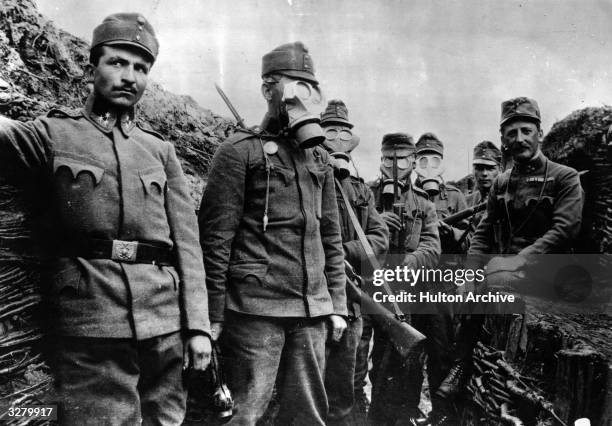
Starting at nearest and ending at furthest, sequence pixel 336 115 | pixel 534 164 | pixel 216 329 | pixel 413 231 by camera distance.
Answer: pixel 216 329 → pixel 534 164 → pixel 336 115 → pixel 413 231

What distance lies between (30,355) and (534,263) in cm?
318

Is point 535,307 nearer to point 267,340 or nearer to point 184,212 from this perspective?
point 267,340

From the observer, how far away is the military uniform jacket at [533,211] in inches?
152

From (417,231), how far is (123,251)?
138 inches

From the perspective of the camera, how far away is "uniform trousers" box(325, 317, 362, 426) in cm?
326

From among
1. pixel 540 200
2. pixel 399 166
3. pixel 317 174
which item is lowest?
pixel 317 174

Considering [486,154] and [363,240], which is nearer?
[363,240]

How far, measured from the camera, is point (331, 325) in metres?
2.98

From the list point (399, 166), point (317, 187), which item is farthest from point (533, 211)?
point (317, 187)

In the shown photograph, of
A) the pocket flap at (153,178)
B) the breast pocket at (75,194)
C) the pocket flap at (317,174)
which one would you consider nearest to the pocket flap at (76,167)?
the breast pocket at (75,194)

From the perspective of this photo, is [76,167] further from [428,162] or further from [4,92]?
[428,162]

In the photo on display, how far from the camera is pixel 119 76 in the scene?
235 centimetres

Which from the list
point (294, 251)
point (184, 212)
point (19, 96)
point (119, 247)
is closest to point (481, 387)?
Answer: point (294, 251)

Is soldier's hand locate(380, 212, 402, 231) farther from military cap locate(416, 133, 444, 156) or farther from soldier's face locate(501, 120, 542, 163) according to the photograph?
military cap locate(416, 133, 444, 156)
